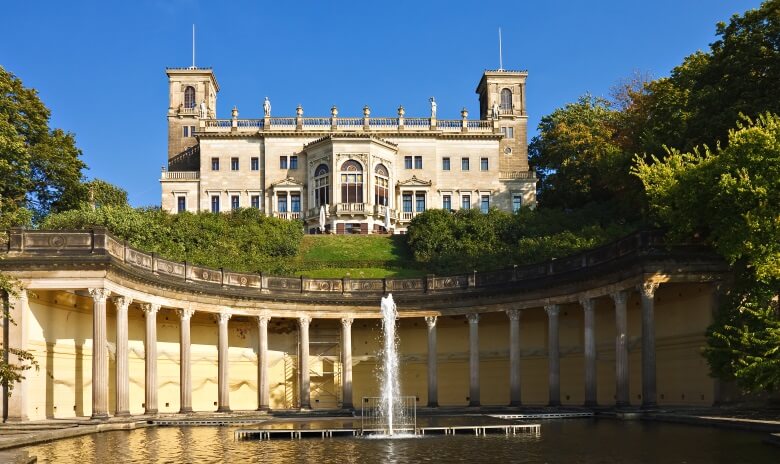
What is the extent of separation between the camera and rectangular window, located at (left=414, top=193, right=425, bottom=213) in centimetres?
10325

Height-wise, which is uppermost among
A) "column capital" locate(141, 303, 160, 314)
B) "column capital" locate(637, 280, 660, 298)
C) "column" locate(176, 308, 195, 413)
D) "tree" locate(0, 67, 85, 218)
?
"tree" locate(0, 67, 85, 218)

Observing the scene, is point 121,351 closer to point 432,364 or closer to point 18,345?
point 18,345

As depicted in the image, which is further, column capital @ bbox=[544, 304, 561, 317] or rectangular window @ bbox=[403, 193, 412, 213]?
rectangular window @ bbox=[403, 193, 412, 213]

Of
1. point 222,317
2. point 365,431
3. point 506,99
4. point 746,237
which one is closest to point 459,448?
point 365,431

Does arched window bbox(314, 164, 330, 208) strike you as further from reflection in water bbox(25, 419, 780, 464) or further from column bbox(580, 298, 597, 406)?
reflection in water bbox(25, 419, 780, 464)

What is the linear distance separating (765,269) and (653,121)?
30.0 meters

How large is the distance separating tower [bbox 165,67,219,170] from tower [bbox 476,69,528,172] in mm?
38848

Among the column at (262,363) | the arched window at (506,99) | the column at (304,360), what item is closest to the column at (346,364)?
the column at (304,360)

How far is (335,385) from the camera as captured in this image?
58.2m

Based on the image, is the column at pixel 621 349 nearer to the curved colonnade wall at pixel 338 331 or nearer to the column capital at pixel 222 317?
the curved colonnade wall at pixel 338 331

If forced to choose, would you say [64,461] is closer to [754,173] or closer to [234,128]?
[754,173]

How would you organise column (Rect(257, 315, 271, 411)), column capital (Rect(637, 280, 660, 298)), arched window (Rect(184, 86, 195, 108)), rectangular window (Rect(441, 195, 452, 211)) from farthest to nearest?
1. arched window (Rect(184, 86, 195, 108))
2. rectangular window (Rect(441, 195, 452, 211))
3. column (Rect(257, 315, 271, 411))
4. column capital (Rect(637, 280, 660, 298))

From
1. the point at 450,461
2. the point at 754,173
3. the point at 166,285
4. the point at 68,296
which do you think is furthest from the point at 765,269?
the point at 68,296

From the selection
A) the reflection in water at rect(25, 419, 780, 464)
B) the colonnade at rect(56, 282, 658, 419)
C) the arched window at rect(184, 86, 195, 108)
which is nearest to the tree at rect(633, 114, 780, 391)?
the reflection in water at rect(25, 419, 780, 464)
